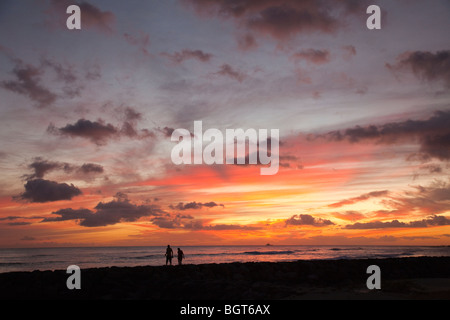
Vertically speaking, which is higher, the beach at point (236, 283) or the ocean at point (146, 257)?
the beach at point (236, 283)

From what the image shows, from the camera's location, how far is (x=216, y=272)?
23.8 metres

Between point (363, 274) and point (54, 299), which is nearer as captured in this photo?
point (54, 299)

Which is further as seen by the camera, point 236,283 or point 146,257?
point 146,257

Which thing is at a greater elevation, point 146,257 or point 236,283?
point 236,283

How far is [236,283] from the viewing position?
709 inches

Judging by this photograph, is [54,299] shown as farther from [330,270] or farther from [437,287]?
[437,287]

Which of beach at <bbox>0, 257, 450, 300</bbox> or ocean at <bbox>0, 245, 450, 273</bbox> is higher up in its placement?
beach at <bbox>0, 257, 450, 300</bbox>

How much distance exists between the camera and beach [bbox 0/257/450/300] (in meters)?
16.0

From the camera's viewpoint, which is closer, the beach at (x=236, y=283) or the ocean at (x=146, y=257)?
the beach at (x=236, y=283)

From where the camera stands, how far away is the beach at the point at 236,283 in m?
16.0

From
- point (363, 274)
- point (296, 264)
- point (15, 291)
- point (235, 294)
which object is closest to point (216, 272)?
point (296, 264)

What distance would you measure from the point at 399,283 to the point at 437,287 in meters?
1.76
